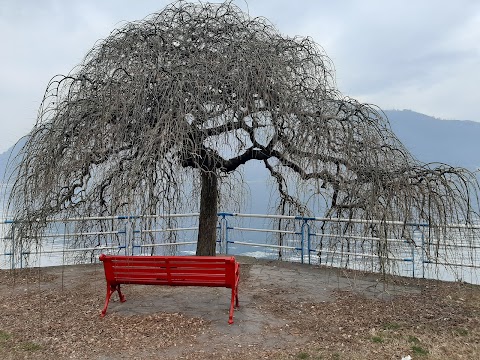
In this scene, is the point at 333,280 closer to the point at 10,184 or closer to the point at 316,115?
the point at 316,115

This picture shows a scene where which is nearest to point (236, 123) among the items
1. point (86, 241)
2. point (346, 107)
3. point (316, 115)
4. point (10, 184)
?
point (316, 115)

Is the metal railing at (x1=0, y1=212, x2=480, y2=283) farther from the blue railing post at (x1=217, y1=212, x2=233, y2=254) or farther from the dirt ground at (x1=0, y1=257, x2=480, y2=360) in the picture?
the dirt ground at (x1=0, y1=257, x2=480, y2=360)

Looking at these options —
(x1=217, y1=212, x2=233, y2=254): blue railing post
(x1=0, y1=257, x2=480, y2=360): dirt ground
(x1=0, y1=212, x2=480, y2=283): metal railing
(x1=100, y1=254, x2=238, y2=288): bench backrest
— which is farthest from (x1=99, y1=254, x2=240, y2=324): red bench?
(x1=217, y1=212, x2=233, y2=254): blue railing post

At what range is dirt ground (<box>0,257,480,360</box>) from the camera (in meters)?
4.48

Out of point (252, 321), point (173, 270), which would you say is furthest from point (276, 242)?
point (173, 270)

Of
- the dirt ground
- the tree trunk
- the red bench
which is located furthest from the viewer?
the tree trunk

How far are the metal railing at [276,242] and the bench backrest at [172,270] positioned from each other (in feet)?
0.87

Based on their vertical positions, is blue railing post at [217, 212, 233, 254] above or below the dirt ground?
above

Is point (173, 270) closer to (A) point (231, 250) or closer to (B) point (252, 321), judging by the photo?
(B) point (252, 321)

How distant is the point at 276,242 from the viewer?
29.7 feet

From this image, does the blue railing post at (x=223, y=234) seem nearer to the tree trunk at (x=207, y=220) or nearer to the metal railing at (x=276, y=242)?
the metal railing at (x=276, y=242)

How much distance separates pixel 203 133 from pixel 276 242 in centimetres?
424

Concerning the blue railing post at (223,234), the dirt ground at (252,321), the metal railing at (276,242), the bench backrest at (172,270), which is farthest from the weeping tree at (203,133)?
the blue railing post at (223,234)

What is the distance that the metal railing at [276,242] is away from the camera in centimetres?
497
